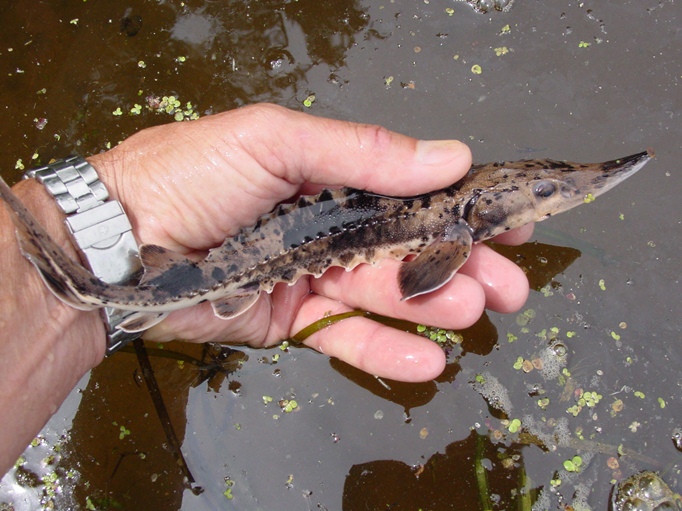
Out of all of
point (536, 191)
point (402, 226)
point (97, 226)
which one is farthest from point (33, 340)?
point (536, 191)

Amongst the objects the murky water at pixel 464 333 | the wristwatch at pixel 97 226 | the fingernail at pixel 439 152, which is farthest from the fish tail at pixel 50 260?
the fingernail at pixel 439 152

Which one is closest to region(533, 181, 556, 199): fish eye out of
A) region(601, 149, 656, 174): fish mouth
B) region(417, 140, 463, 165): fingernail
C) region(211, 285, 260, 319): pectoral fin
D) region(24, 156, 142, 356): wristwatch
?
region(601, 149, 656, 174): fish mouth

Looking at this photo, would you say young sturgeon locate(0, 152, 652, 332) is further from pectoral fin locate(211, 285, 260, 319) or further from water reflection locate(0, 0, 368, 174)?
water reflection locate(0, 0, 368, 174)

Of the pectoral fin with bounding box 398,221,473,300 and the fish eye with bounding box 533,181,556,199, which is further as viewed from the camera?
the fish eye with bounding box 533,181,556,199

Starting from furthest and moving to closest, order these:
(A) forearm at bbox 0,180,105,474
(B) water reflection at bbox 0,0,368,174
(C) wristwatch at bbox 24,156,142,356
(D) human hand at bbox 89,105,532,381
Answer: (B) water reflection at bbox 0,0,368,174, (D) human hand at bbox 89,105,532,381, (C) wristwatch at bbox 24,156,142,356, (A) forearm at bbox 0,180,105,474

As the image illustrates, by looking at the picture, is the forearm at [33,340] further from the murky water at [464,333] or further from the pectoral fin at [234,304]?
the murky water at [464,333]

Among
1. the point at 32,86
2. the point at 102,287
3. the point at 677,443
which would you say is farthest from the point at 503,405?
the point at 32,86
